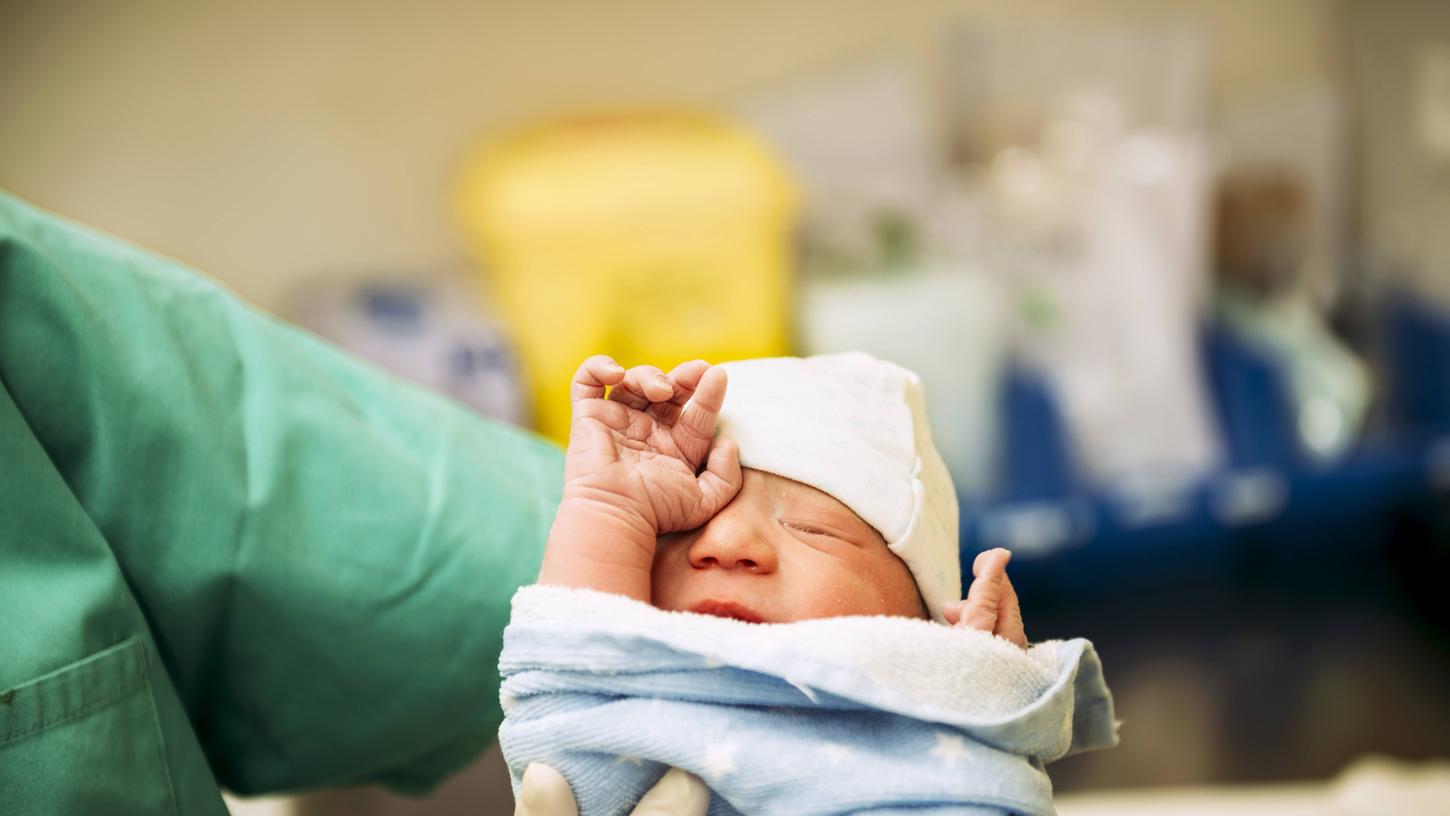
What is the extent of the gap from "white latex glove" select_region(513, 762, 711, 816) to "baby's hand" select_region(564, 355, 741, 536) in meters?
0.08

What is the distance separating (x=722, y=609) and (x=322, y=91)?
140 centimetres

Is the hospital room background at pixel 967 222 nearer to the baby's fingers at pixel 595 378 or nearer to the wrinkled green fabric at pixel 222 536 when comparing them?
the wrinkled green fabric at pixel 222 536

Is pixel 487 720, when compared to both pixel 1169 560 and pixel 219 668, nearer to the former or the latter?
pixel 219 668

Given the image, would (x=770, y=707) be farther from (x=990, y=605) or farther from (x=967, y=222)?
(x=967, y=222)

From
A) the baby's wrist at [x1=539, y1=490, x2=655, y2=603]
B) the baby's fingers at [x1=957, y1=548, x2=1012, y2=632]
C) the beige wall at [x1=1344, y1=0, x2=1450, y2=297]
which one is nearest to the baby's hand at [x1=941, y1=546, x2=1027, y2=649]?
the baby's fingers at [x1=957, y1=548, x2=1012, y2=632]

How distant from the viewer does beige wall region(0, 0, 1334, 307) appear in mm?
1468

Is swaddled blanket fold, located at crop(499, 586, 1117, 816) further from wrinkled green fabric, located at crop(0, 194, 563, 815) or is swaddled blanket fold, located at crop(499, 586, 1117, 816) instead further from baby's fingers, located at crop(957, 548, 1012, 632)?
wrinkled green fabric, located at crop(0, 194, 563, 815)

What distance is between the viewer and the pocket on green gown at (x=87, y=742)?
0.45 m

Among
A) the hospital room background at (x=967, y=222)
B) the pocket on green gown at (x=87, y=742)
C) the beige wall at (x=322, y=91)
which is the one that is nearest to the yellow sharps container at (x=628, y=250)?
the hospital room background at (x=967, y=222)

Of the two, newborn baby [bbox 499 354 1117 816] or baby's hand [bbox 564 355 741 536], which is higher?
baby's hand [bbox 564 355 741 536]

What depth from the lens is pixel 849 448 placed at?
400mm

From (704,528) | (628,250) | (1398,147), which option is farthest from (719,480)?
(1398,147)

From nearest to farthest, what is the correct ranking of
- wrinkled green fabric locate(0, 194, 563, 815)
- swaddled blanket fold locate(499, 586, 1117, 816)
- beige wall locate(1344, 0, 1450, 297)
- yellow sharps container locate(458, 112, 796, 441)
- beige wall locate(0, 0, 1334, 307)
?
swaddled blanket fold locate(499, 586, 1117, 816) → wrinkled green fabric locate(0, 194, 563, 815) → yellow sharps container locate(458, 112, 796, 441) → beige wall locate(0, 0, 1334, 307) → beige wall locate(1344, 0, 1450, 297)

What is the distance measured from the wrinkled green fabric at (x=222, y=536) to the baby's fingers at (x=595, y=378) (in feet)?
0.56
